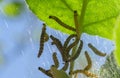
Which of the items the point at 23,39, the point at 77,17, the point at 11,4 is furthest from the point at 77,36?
the point at 23,39

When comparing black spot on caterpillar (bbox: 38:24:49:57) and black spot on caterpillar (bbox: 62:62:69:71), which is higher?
black spot on caterpillar (bbox: 38:24:49:57)

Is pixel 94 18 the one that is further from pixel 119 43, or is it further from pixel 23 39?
pixel 23 39

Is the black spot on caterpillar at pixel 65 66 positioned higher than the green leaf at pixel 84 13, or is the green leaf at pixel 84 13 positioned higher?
the green leaf at pixel 84 13

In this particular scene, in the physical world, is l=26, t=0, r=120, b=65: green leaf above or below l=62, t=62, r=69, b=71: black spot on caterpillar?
above

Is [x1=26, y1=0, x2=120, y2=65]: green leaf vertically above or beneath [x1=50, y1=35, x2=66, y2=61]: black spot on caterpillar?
above

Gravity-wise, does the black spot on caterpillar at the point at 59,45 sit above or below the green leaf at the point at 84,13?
below

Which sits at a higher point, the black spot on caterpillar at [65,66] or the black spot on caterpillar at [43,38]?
the black spot on caterpillar at [43,38]

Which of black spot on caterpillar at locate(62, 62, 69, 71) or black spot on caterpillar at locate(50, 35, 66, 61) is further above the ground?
black spot on caterpillar at locate(50, 35, 66, 61)

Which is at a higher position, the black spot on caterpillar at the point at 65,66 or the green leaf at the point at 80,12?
the green leaf at the point at 80,12
